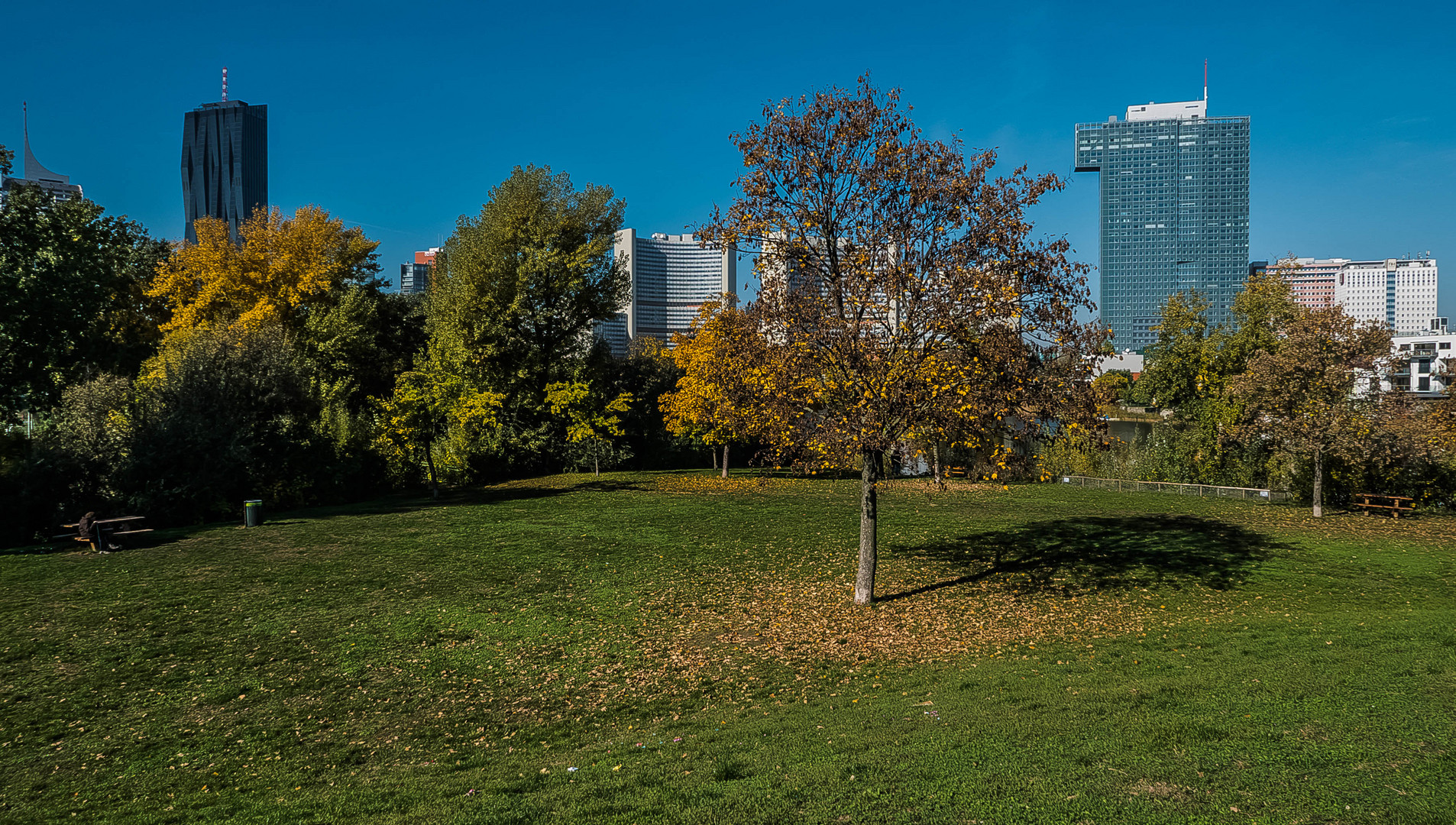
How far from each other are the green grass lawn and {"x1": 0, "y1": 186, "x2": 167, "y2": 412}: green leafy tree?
25.9ft

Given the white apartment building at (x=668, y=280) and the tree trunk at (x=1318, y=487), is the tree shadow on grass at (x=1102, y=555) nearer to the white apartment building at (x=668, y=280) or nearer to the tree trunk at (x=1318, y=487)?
the tree trunk at (x=1318, y=487)

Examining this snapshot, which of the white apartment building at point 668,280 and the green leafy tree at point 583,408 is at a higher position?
the white apartment building at point 668,280

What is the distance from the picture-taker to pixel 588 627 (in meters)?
10.7

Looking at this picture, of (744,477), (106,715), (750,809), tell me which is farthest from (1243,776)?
(744,477)

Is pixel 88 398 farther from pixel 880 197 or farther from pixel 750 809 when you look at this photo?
pixel 750 809

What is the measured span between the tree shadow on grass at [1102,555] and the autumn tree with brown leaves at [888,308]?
345 cm

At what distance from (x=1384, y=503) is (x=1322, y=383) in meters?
5.28

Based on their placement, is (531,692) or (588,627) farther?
(588,627)

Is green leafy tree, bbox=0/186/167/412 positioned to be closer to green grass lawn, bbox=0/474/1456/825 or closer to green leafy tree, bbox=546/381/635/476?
green grass lawn, bbox=0/474/1456/825

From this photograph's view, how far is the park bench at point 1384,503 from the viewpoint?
20688 mm

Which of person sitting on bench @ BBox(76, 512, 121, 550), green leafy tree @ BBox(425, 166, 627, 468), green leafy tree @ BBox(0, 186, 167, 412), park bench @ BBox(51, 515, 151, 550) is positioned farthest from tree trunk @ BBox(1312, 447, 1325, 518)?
green leafy tree @ BBox(0, 186, 167, 412)

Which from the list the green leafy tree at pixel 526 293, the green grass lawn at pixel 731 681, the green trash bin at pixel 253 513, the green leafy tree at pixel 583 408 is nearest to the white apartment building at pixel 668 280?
the green leafy tree at pixel 526 293

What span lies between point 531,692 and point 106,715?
417 centimetres

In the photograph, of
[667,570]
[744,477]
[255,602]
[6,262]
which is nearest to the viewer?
[255,602]
